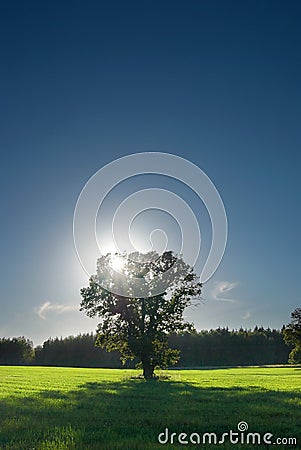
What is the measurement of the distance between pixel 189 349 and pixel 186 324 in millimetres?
116956

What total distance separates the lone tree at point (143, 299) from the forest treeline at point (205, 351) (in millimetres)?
107757

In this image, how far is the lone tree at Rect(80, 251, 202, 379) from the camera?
49.1 meters

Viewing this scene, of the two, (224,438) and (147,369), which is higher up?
(147,369)

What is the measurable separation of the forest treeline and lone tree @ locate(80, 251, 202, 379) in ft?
354

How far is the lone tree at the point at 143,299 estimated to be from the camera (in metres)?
49.1

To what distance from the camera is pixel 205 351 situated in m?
163

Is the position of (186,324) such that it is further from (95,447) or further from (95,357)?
(95,357)

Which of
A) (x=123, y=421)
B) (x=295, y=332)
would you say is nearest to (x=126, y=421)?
(x=123, y=421)

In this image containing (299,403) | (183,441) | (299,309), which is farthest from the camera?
(299,309)

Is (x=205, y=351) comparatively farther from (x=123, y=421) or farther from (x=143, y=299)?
(x=123, y=421)

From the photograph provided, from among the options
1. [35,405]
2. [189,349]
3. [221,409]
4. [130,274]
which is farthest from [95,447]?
[189,349]

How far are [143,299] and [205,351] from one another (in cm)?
12073

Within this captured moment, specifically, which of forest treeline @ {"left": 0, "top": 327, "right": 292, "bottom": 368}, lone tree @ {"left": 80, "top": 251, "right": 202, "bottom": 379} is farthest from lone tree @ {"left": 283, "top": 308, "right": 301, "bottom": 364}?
forest treeline @ {"left": 0, "top": 327, "right": 292, "bottom": 368}

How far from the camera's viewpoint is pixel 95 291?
50000 millimetres
